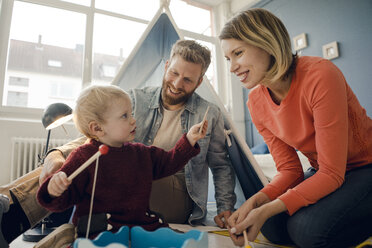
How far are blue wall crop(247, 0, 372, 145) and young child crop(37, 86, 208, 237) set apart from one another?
187cm

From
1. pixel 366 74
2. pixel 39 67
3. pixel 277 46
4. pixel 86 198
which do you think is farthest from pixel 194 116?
pixel 39 67

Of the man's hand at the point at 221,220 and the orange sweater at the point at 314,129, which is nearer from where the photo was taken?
Answer: the orange sweater at the point at 314,129

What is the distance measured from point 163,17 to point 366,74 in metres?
1.63

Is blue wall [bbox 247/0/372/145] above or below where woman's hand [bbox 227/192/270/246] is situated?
above

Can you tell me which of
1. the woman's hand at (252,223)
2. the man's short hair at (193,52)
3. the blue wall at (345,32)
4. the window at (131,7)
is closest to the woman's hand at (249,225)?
the woman's hand at (252,223)

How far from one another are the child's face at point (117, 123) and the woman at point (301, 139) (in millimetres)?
423

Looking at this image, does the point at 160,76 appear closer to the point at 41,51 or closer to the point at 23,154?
the point at 23,154

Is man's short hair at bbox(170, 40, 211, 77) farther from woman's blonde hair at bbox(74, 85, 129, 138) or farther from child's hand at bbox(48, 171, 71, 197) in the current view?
child's hand at bbox(48, 171, 71, 197)

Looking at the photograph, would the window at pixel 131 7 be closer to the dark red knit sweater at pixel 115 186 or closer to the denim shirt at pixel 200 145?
the denim shirt at pixel 200 145

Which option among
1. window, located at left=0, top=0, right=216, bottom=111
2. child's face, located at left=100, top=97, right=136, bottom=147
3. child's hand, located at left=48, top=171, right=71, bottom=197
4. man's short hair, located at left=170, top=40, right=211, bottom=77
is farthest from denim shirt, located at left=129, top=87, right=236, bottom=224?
window, located at left=0, top=0, right=216, bottom=111

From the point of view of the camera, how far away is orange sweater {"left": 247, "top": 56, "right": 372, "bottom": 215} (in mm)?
874

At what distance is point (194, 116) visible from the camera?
4.32 feet

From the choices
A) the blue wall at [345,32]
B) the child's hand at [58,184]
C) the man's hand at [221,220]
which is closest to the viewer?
the child's hand at [58,184]

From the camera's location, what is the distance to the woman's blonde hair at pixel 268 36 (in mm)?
982
